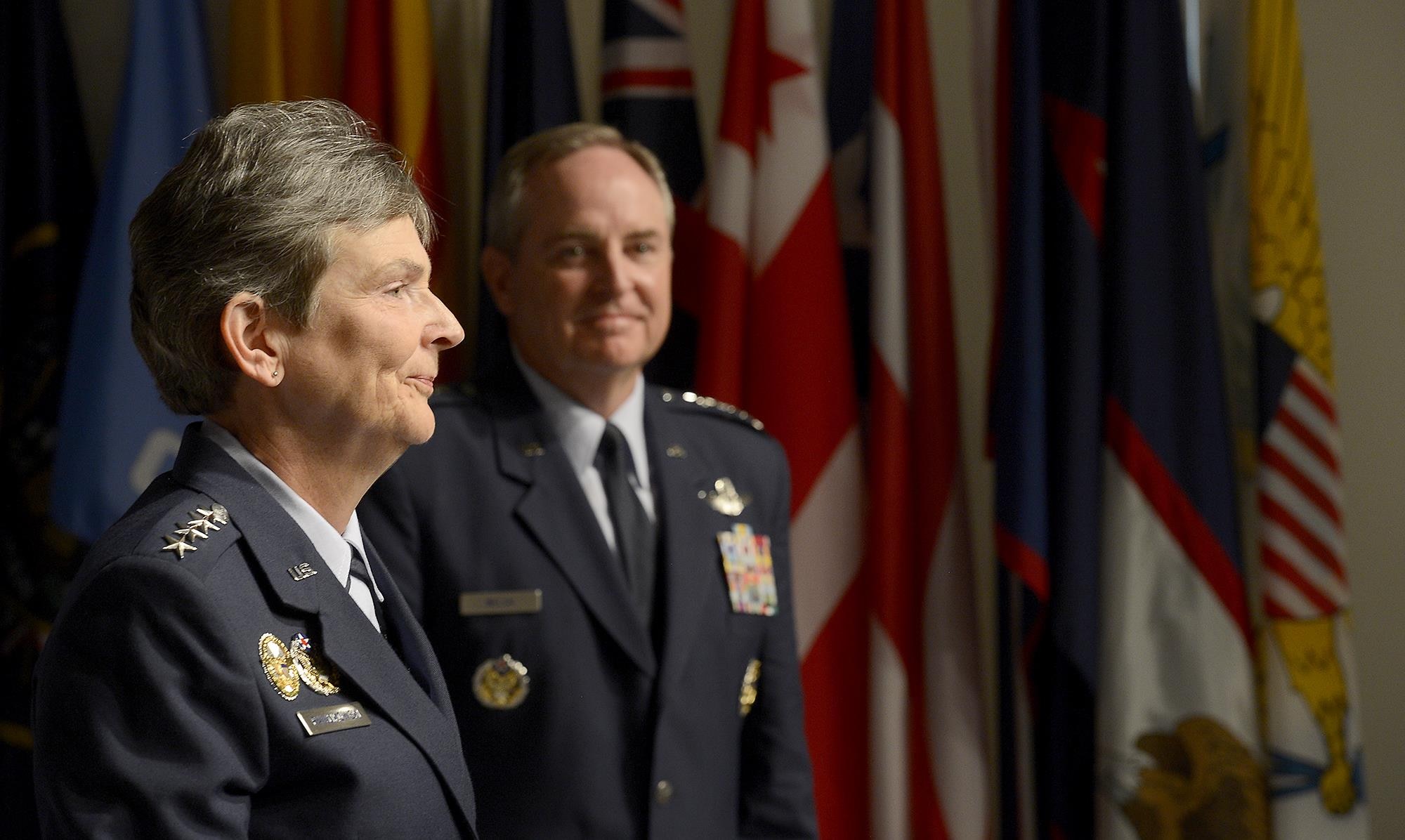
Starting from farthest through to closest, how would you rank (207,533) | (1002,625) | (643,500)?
(1002,625) → (643,500) → (207,533)

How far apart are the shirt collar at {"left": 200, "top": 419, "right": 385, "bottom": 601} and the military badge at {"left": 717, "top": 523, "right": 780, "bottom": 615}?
83 centimetres

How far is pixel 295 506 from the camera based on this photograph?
115 cm

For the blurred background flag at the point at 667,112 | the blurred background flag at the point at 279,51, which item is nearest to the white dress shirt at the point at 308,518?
the blurred background flag at the point at 667,112

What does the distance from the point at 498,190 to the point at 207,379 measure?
100 centimetres

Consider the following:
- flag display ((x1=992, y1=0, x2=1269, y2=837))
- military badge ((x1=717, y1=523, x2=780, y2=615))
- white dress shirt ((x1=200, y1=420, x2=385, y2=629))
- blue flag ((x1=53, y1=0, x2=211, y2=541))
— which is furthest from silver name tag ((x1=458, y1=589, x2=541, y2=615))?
flag display ((x1=992, y1=0, x2=1269, y2=837))

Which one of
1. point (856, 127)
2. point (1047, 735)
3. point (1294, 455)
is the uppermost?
point (856, 127)

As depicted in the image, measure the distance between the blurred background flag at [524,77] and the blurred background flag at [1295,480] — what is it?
1.34m

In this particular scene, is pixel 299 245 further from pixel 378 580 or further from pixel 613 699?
pixel 613 699

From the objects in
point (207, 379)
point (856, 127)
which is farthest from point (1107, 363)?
point (207, 379)

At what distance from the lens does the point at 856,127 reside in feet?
8.92

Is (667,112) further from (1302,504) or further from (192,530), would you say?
(192,530)

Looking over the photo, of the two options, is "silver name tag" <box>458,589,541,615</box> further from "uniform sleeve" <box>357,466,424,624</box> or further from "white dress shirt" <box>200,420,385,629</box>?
"white dress shirt" <box>200,420,385,629</box>

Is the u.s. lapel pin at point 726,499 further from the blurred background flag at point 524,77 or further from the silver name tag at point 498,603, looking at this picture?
the blurred background flag at point 524,77

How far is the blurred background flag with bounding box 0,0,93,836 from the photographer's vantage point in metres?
2.44
